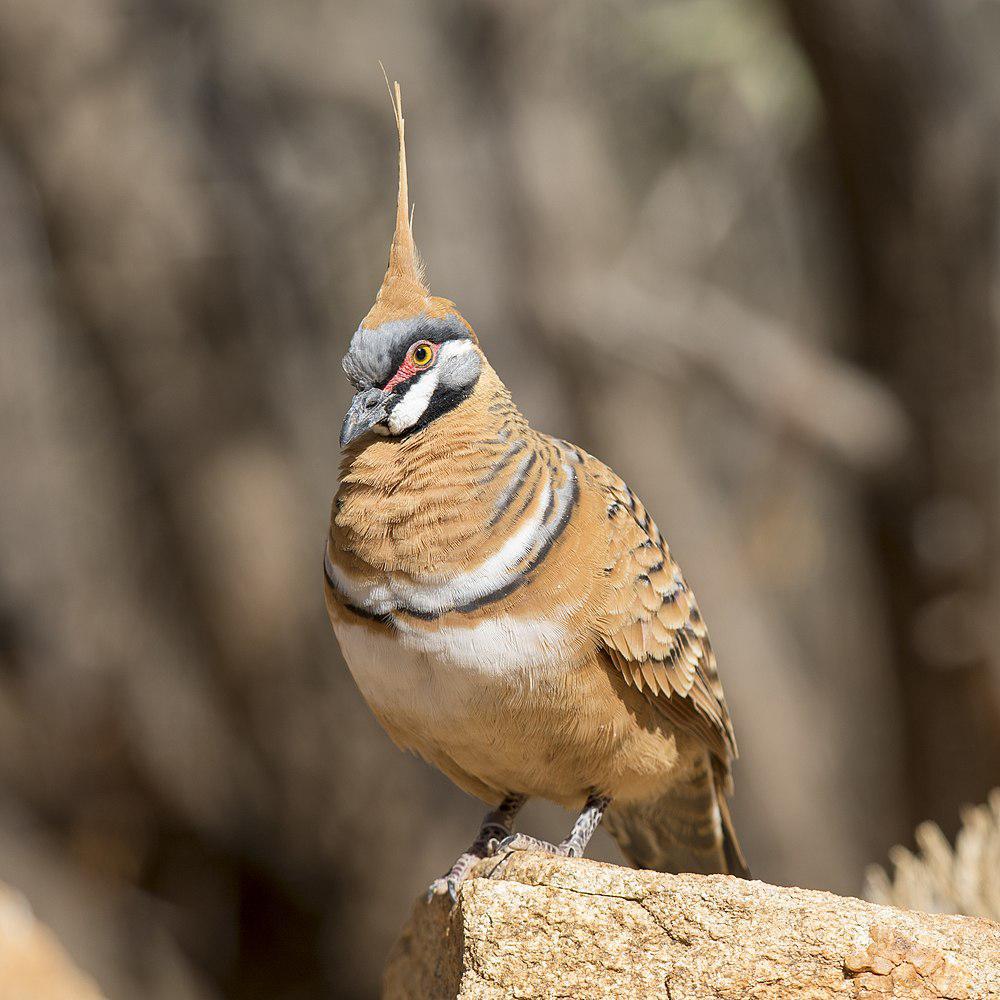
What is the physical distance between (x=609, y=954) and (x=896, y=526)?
5.31 m

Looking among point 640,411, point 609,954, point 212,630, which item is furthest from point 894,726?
point 609,954

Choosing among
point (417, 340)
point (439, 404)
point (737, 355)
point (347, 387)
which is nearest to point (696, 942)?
point (439, 404)

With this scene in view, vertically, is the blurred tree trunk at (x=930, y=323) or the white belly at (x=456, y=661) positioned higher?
the blurred tree trunk at (x=930, y=323)

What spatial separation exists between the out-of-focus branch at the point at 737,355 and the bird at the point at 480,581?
430 centimetres

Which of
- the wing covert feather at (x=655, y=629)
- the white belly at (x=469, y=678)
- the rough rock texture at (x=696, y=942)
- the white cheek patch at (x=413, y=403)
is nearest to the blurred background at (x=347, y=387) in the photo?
the wing covert feather at (x=655, y=629)

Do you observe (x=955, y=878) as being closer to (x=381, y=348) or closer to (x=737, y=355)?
(x=381, y=348)

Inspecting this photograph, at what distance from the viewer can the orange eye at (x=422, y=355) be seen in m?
3.69

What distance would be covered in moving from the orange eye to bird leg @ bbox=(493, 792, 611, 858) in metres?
1.29

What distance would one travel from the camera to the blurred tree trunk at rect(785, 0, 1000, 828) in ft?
23.0

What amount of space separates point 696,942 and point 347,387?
19.7 ft

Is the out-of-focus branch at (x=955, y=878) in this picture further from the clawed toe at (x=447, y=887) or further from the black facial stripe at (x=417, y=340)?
the black facial stripe at (x=417, y=340)

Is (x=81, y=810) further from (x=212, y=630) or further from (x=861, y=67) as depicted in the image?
(x=861, y=67)

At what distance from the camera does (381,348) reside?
3.65 metres

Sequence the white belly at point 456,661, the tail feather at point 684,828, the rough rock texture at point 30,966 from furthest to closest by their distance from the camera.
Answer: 1. the tail feather at point 684,828
2. the rough rock texture at point 30,966
3. the white belly at point 456,661
